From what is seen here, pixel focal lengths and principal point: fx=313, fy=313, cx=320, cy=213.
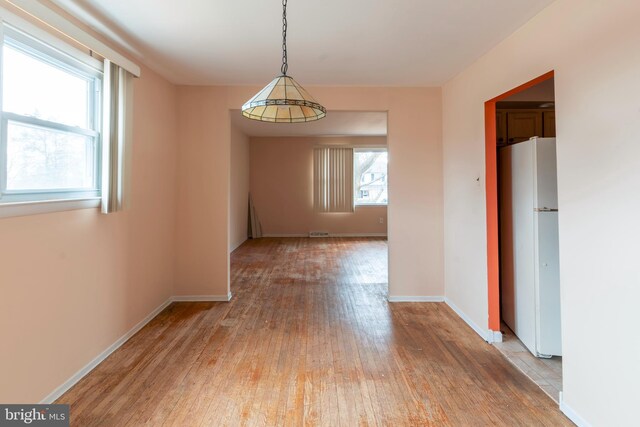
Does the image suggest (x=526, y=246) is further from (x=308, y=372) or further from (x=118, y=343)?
(x=118, y=343)

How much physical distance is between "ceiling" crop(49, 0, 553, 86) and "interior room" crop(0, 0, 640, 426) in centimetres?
2

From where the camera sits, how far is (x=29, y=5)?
5.34 ft

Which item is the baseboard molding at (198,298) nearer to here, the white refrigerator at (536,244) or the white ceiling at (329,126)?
the white refrigerator at (536,244)

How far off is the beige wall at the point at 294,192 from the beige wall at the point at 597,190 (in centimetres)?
635

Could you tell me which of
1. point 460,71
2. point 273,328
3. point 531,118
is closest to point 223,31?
point 460,71

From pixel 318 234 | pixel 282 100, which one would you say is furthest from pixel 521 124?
pixel 318 234

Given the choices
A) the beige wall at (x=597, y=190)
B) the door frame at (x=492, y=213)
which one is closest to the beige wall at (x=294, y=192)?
the door frame at (x=492, y=213)

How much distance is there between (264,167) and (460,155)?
5.94m

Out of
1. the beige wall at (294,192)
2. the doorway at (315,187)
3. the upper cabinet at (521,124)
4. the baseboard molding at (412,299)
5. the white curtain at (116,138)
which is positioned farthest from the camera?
the beige wall at (294,192)

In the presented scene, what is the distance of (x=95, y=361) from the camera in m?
2.25

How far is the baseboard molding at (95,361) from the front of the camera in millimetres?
1892

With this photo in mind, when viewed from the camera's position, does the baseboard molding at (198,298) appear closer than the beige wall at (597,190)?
No

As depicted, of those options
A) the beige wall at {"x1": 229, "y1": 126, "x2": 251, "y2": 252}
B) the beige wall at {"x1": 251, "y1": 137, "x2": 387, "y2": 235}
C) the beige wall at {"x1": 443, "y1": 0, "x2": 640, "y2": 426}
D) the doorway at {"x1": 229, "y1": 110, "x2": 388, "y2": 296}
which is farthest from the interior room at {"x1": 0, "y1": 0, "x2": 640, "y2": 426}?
the beige wall at {"x1": 251, "y1": 137, "x2": 387, "y2": 235}

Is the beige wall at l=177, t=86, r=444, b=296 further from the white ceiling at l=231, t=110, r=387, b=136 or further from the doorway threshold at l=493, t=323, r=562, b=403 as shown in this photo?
the white ceiling at l=231, t=110, r=387, b=136
